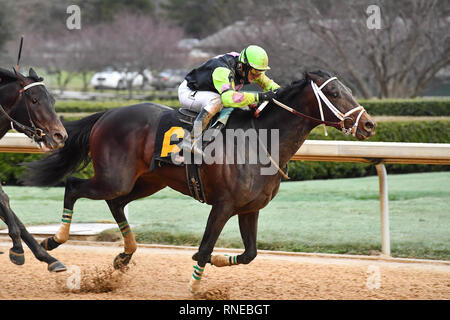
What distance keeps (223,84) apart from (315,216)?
3542 mm

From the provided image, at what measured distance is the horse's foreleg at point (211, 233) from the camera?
15.8 ft

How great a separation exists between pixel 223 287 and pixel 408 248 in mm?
2328

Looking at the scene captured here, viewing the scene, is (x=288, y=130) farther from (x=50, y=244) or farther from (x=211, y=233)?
(x=50, y=244)

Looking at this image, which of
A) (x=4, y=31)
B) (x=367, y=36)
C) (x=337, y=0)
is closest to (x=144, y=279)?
(x=367, y=36)

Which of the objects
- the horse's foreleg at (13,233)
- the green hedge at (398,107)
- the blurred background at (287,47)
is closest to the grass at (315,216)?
the blurred background at (287,47)

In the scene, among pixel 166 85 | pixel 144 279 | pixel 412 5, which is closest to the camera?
pixel 144 279

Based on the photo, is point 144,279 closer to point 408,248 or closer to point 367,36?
point 408,248

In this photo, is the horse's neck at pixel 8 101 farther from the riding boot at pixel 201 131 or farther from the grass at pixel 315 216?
the grass at pixel 315 216

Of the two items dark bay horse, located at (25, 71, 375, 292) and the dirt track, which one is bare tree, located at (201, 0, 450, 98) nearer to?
the dirt track

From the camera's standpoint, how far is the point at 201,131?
497 centimetres

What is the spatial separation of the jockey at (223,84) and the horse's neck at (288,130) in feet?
0.61

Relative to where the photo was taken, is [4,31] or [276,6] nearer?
[276,6]

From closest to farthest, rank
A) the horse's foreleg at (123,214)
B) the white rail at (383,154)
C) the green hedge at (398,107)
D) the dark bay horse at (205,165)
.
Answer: the dark bay horse at (205,165)
the horse's foreleg at (123,214)
the white rail at (383,154)
the green hedge at (398,107)

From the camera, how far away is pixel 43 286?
204 inches
